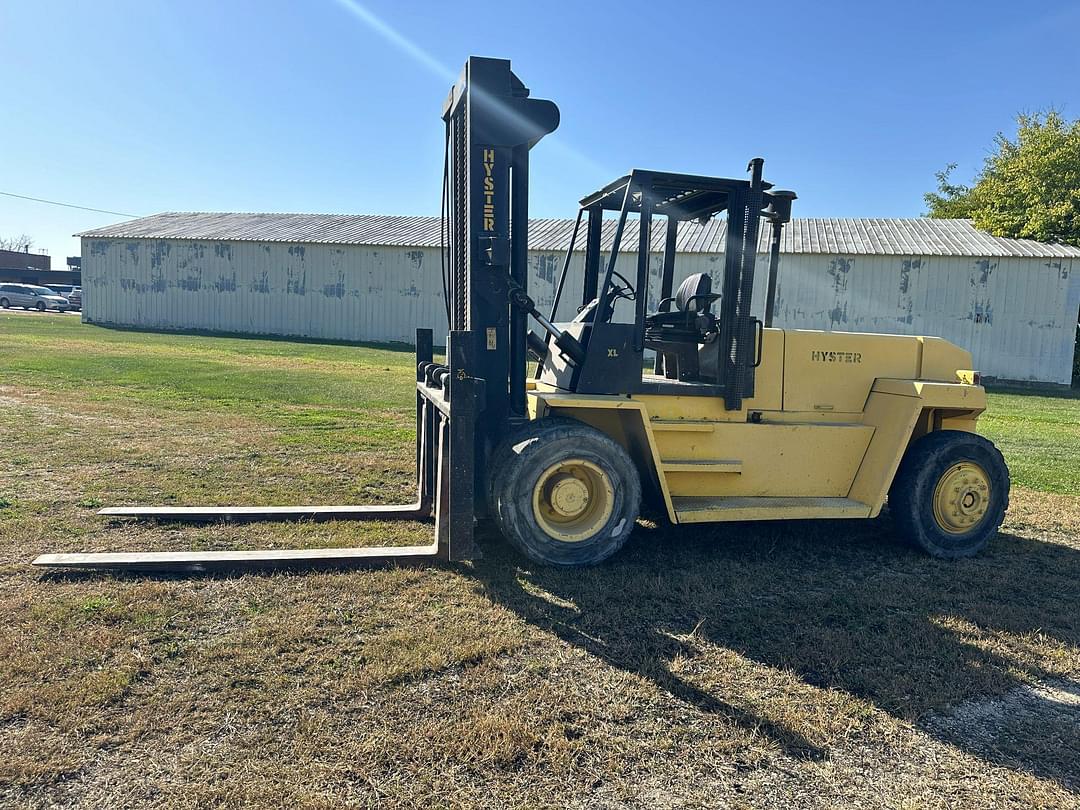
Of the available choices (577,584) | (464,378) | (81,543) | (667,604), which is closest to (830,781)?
(667,604)

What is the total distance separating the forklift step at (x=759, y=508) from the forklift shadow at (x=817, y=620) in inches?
13.7

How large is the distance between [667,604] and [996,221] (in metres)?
27.9

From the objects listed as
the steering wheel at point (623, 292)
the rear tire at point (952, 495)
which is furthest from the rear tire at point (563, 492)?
the rear tire at point (952, 495)

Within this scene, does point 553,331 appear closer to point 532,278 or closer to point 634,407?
point 634,407

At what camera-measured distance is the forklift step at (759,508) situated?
18.4 ft

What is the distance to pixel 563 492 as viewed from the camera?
529cm

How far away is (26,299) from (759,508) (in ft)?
192

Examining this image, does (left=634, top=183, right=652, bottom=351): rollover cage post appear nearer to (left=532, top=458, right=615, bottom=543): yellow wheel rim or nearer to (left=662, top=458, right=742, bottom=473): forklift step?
(left=662, top=458, right=742, bottom=473): forklift step

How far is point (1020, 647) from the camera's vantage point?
4.40 metres

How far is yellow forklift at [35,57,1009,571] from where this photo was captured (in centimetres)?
522

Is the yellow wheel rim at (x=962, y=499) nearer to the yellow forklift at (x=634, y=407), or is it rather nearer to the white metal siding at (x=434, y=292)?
the yellow forklift at (x=634, y=407)

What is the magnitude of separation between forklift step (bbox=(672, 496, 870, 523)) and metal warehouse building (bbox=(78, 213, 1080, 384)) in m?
15.5

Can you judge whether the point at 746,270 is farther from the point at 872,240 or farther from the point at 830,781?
the point at 872,240

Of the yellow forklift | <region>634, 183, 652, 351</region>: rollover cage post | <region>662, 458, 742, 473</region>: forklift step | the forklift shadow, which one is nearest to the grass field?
the forklift shadow
